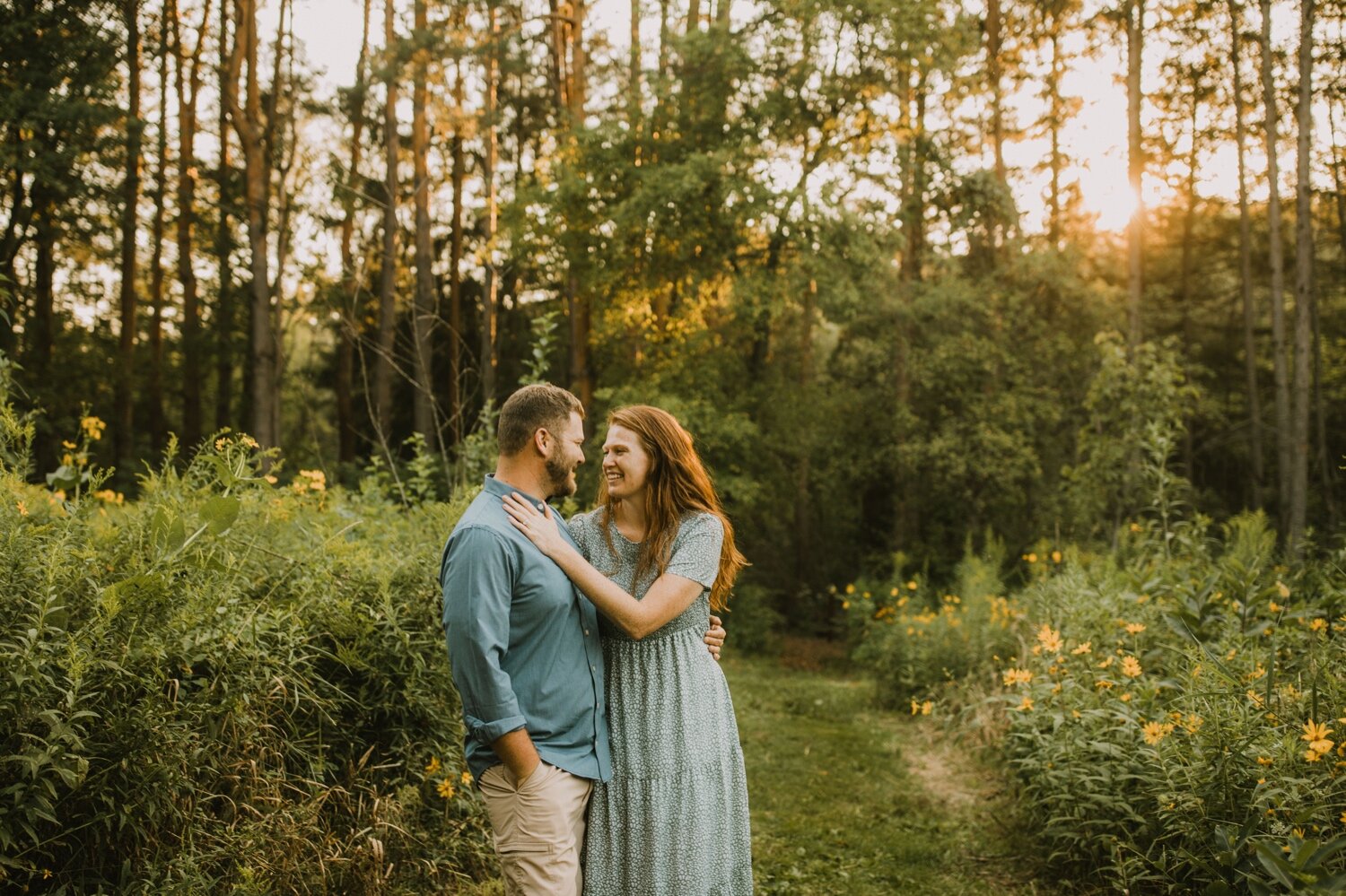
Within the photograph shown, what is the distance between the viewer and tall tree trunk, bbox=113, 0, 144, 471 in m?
16.7

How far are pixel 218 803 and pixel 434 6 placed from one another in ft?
54.5

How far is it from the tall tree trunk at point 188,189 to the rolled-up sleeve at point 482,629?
1731 cm

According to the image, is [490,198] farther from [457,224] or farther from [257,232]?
[257,232]

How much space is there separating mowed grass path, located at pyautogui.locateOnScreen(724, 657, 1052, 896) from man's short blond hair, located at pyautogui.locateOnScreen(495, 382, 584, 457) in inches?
114

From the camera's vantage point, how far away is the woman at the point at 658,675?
2424 mm

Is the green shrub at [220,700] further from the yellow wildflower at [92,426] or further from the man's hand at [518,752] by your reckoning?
the man's hand at [518,752]

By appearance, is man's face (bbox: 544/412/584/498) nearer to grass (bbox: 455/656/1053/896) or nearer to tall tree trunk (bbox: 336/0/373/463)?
grass (bbox: 455/656/1053/896)

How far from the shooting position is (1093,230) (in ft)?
69.6

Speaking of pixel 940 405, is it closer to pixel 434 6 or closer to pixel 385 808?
pixel 434 6

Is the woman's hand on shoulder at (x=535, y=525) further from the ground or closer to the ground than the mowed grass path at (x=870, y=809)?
further from the ground

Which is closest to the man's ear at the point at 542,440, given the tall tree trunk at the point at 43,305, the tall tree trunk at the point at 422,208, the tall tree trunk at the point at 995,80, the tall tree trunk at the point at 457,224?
the tall tree trunk at the point at 422,208

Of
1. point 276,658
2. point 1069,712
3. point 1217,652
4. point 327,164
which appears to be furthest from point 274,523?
point 327,164

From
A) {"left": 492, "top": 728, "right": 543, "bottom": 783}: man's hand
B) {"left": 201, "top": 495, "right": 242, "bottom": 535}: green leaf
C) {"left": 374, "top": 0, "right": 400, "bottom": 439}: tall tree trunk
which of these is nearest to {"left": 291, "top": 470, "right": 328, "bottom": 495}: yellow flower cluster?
{"left": 201, "top": 495, "right": 242, "bottom": 535}: green leaf

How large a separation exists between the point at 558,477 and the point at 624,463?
0.60 ft
